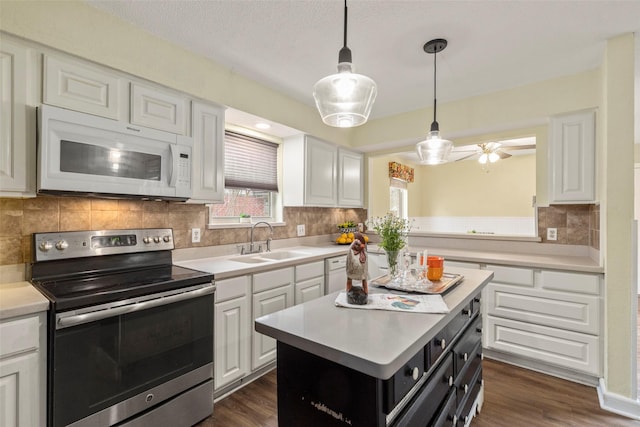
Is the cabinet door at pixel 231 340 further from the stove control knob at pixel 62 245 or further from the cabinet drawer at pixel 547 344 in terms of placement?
the cabinet drawer at pixel 547 344

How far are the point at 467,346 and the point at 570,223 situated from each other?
2003 mm

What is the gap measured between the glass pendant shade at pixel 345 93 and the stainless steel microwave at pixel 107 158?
1203mm

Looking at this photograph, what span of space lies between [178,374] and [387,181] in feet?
14.7

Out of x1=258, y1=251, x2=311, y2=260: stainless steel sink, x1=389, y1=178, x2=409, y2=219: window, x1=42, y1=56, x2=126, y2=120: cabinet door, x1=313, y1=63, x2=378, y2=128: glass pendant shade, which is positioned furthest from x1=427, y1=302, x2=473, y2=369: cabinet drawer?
x1=389, y1=178, x2=409, y2=219: window

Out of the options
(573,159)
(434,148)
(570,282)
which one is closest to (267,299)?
(434,148)

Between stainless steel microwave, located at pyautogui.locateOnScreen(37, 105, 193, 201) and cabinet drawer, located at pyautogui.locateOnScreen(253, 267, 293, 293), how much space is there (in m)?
0.79

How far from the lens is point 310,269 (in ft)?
9.05

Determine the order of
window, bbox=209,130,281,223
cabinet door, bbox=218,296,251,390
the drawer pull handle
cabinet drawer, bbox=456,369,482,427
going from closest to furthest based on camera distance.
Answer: the drawer pull handle, cabinet drawer, bbox=456,369,482,427, cabinet door, bbox=218,296,251,390, window, bbox=209,130,281,223

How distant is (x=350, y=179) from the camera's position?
391 cm

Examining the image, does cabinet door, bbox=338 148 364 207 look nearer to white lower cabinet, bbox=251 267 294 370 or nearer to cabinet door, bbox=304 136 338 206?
cabinet door, bbox=304 136 338 206

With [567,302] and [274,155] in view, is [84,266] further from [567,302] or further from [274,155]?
[567,302]

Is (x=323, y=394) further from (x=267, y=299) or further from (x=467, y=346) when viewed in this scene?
(x=267, y=299)

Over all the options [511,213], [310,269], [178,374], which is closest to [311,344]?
[178,374]

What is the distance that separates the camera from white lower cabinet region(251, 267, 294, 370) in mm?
2268
